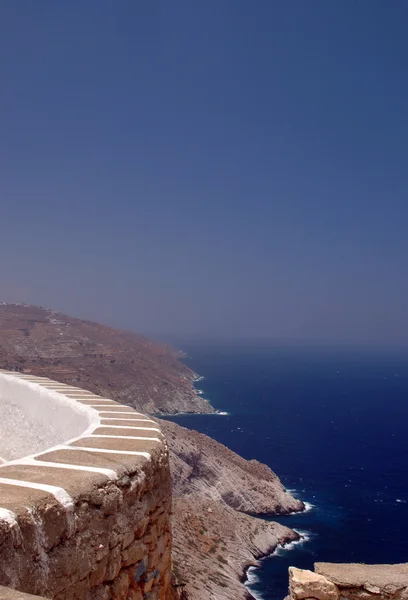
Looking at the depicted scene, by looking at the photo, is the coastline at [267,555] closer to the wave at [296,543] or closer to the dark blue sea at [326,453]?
the wave at [296,543]

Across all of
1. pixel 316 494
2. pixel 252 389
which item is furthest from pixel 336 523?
pixel 252 389

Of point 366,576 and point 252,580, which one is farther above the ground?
point 366,576

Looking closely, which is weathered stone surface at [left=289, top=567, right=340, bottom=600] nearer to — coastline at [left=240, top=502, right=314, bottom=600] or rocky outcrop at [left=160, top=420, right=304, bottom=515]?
coastline at [left=240, top=502, right=314, bottom=600]

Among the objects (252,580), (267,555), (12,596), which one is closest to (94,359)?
(267,555)

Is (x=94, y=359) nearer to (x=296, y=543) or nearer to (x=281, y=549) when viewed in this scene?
(x=296, y=543)

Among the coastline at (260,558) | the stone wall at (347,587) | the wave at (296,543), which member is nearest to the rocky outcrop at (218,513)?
the coastline at (260,558)

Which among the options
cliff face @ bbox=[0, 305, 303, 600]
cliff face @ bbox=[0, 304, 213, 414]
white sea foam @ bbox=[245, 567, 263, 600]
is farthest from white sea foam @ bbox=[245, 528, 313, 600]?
cliff face @ bbox=[0, 304, 213, 414]

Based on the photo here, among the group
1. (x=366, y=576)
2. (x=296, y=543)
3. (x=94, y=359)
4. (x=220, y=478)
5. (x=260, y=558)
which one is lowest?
(x=296, y=543)
